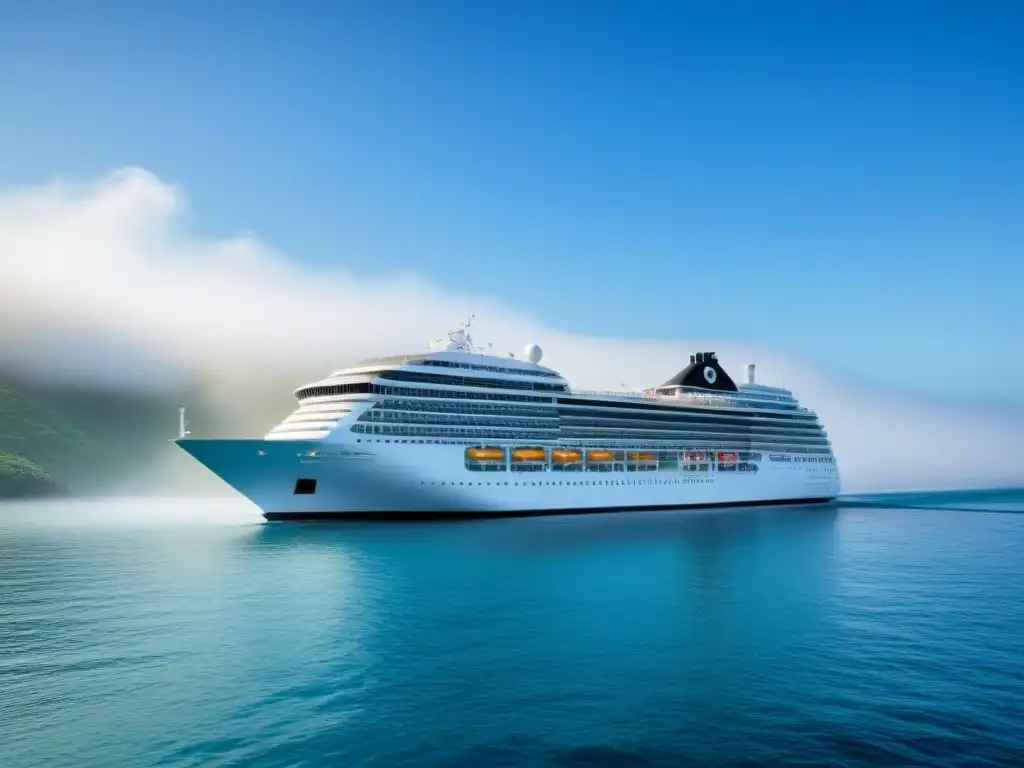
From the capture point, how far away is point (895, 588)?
3250cm

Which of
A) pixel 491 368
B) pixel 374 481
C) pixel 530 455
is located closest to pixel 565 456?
pixel 530 455

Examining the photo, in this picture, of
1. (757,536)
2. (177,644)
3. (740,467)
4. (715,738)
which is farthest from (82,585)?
(740,467)

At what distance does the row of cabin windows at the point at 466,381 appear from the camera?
65.0 m

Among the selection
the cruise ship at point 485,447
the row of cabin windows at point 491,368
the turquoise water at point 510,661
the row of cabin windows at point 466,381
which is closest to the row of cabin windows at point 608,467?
the cruise ship at point 485,447

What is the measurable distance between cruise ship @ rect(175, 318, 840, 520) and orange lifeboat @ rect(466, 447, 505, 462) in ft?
0.37

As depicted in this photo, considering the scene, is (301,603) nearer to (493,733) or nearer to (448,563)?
(448,563)

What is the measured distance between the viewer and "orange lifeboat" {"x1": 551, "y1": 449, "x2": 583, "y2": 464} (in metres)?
74.1

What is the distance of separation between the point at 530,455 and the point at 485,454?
19.2 ft

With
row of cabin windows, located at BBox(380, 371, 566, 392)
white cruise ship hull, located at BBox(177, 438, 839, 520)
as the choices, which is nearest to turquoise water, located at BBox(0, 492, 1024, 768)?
white cruise ship hull, located at BBox(177, 438, 839, 520)

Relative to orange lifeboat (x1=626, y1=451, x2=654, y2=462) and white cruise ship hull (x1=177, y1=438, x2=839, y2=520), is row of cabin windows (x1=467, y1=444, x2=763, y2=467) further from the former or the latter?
white cruise ship hull (x1=177, y1=438, x2=839, y2=520)

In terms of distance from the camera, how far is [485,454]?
67500 mm

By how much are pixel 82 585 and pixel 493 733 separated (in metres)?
27.5

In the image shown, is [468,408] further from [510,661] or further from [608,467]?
[510,661]

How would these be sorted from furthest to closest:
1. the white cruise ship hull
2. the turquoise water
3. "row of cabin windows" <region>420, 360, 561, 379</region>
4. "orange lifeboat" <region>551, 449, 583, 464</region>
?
1. "orange lifeboat" <region>551, 449, 583, 464</region>
2. "row of cabin windows" <region>420, 360, 561, 379</region>
3. the white cruise ship hull
4. the turquoise water
